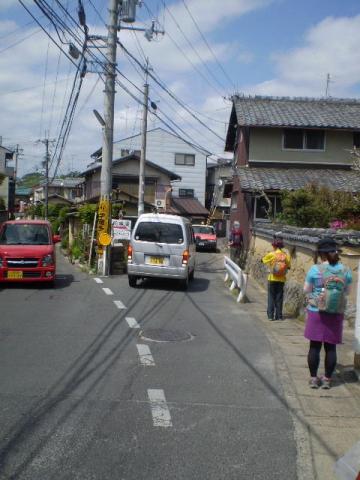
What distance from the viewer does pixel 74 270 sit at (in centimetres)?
1914

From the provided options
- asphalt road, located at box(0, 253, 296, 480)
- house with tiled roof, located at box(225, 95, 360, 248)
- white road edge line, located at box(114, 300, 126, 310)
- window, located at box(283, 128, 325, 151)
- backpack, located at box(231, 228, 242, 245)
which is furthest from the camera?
window, located at box(283, 128, 325, 151)

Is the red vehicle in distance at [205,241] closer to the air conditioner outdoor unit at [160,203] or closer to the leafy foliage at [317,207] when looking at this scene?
the air conditioner outdoor unit at [160,203]

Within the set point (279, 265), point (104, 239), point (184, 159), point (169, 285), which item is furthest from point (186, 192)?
point (279, 265)

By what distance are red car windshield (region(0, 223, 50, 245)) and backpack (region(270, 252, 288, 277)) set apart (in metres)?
6.63

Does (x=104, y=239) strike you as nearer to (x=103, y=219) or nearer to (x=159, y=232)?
(x=103, y=219)

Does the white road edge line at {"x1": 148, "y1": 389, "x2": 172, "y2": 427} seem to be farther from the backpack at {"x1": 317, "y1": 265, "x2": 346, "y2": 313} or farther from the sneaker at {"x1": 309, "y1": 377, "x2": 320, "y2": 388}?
the backpack at {"x1": 317, "y1": 265, "x2": 346, "y2": 313}

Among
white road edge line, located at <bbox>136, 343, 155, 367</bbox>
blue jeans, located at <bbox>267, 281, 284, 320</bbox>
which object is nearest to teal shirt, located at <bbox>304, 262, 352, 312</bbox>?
white road edge line, located at <bbox>136, 343, 155, 367</bbox>

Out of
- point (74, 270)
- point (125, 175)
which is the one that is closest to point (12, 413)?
point (74, 270)

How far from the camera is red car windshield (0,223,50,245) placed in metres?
14.5

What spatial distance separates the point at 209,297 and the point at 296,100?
17150 millimetres

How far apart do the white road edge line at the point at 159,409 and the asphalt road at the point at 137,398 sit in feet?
0.04

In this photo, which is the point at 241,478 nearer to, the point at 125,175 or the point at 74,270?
the point at 74,270

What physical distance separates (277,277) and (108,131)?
9056 millimetres

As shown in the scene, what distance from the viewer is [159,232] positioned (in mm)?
14719
